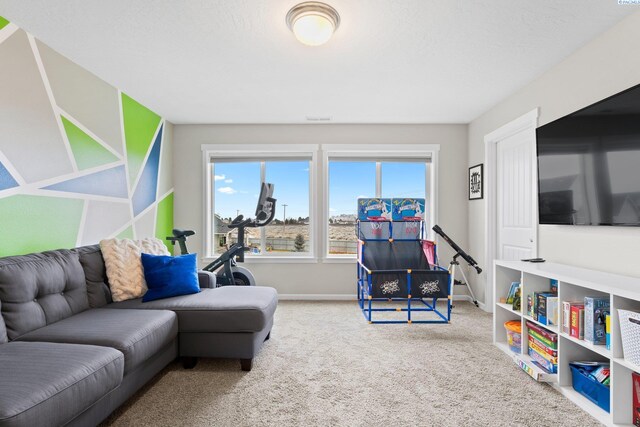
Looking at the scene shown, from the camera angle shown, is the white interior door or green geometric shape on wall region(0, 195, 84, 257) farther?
the white interior door

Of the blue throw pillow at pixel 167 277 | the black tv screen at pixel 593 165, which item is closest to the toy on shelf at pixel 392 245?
the black tv screen at pixel 593 165

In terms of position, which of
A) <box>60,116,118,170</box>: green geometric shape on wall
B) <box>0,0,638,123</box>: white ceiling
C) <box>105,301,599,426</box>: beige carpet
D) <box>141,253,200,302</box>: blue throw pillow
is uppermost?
<box>0,0,638,123</box>: white ceiling

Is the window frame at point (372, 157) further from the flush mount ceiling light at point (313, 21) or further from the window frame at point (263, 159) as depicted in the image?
the flush mount ceiling light at point (313, 21)

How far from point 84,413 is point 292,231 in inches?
136

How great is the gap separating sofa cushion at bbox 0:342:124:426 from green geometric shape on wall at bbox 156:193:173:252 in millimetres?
2641

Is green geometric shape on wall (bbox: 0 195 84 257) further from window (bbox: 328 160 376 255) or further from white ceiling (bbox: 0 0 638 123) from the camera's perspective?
window (bbox: 328 160 376 255)

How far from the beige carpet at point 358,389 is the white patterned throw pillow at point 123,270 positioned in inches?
26.2

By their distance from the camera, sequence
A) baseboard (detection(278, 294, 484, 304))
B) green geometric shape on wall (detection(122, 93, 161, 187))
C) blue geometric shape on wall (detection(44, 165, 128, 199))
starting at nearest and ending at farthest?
blue geometric shape on wall (detection(44, 165, 128, 199))
green geometric shape on wall (detection(122, 93, 161, 187))
baseboard (detection(278, 294, 484, 304))

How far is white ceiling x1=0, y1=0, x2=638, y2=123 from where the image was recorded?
2145mm

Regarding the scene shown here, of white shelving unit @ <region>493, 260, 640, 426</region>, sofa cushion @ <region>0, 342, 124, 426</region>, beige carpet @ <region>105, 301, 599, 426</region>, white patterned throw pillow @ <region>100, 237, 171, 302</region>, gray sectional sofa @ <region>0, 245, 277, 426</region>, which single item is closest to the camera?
sofa cushion @ <region>0, 342, 124, 426</region>

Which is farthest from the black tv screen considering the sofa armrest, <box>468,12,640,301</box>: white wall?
the sofa armrest

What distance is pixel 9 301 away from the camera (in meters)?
1.93

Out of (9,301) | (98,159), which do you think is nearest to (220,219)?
(98,159)

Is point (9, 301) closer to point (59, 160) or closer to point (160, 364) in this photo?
point (160, 364)
